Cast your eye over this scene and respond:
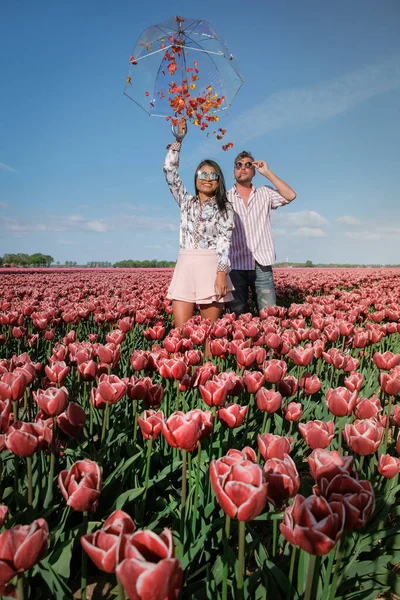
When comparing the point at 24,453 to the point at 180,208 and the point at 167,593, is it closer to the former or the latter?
the point at 167,593

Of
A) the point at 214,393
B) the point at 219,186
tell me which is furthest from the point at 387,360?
the point at 219,186

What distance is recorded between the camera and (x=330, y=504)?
1023 millimetres

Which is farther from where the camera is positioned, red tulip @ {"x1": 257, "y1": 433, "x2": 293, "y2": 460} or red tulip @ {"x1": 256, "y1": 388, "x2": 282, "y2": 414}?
red tulip @ {"x1": 256, "y1": 388, "x2": 282, "y2": 414}

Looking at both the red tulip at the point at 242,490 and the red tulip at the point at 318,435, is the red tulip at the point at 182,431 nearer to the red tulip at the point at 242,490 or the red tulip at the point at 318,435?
the red tulip at the point at 242,490

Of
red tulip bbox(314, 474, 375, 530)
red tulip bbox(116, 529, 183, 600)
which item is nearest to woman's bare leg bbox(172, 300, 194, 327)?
red tulip bbox(314, 474, 375, 530)

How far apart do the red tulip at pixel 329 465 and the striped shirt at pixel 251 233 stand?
5966 mm

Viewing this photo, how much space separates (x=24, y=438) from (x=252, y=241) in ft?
20.3

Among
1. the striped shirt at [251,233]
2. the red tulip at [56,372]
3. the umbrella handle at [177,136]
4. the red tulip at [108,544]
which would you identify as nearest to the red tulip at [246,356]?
the red tulip at [56,372]

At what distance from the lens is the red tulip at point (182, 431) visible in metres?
1.41

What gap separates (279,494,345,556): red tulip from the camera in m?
0.97

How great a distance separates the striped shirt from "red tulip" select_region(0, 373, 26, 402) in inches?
221

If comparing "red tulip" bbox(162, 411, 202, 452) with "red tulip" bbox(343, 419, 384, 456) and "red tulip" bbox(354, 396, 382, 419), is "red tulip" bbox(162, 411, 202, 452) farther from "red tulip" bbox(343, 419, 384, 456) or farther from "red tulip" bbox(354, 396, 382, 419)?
"red tulip" bbox(354, 396, 382, 419)

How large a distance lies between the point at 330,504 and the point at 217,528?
0.93 m

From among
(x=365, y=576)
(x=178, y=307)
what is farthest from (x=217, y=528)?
(x=178, y=307)
